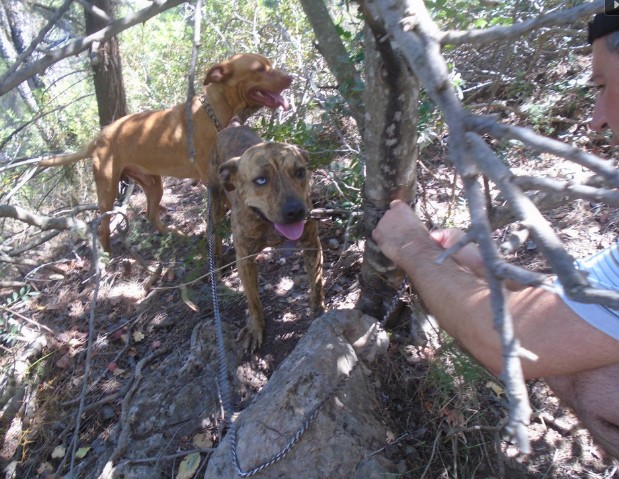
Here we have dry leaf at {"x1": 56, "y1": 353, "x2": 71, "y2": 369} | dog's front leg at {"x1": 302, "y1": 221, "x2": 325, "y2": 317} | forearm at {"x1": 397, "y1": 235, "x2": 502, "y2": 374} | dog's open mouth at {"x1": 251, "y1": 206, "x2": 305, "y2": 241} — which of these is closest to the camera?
forearm at {"x1": 397, "y1": 235, "x2": 502, "y2": 374}

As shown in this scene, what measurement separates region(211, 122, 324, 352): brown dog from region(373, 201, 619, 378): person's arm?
3.74 feet

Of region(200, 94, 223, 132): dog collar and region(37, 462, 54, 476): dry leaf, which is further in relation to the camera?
region(200, 94, 223, 132): dog collar

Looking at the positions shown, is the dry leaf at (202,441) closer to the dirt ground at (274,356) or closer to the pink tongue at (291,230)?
the dirt ground at (274,356)

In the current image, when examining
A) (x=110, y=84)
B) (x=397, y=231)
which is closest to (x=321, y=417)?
(x=397, y=231)

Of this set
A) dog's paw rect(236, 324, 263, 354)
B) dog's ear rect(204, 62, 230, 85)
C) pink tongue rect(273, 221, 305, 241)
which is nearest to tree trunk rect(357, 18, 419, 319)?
pink tongue rect(273, 221, 305, 241)

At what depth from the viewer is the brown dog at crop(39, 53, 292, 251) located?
4867mm

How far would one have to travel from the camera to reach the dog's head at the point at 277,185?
3037 millimetres

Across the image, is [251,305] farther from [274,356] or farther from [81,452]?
[81,452]

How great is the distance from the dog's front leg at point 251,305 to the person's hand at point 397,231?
51.6 inches

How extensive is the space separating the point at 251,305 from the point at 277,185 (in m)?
0.90

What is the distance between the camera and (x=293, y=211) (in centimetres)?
300

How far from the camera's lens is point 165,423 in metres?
3.01

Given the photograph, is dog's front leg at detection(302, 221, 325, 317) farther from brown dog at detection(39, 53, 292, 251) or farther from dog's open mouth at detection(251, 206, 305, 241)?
brown dog at detection(39, 53, 292, 251)

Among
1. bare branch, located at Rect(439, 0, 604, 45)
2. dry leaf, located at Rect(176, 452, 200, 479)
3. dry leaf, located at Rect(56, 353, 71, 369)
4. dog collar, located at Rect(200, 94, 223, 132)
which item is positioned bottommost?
dry leaf, located at Rect(56, 353, 71, 369)
